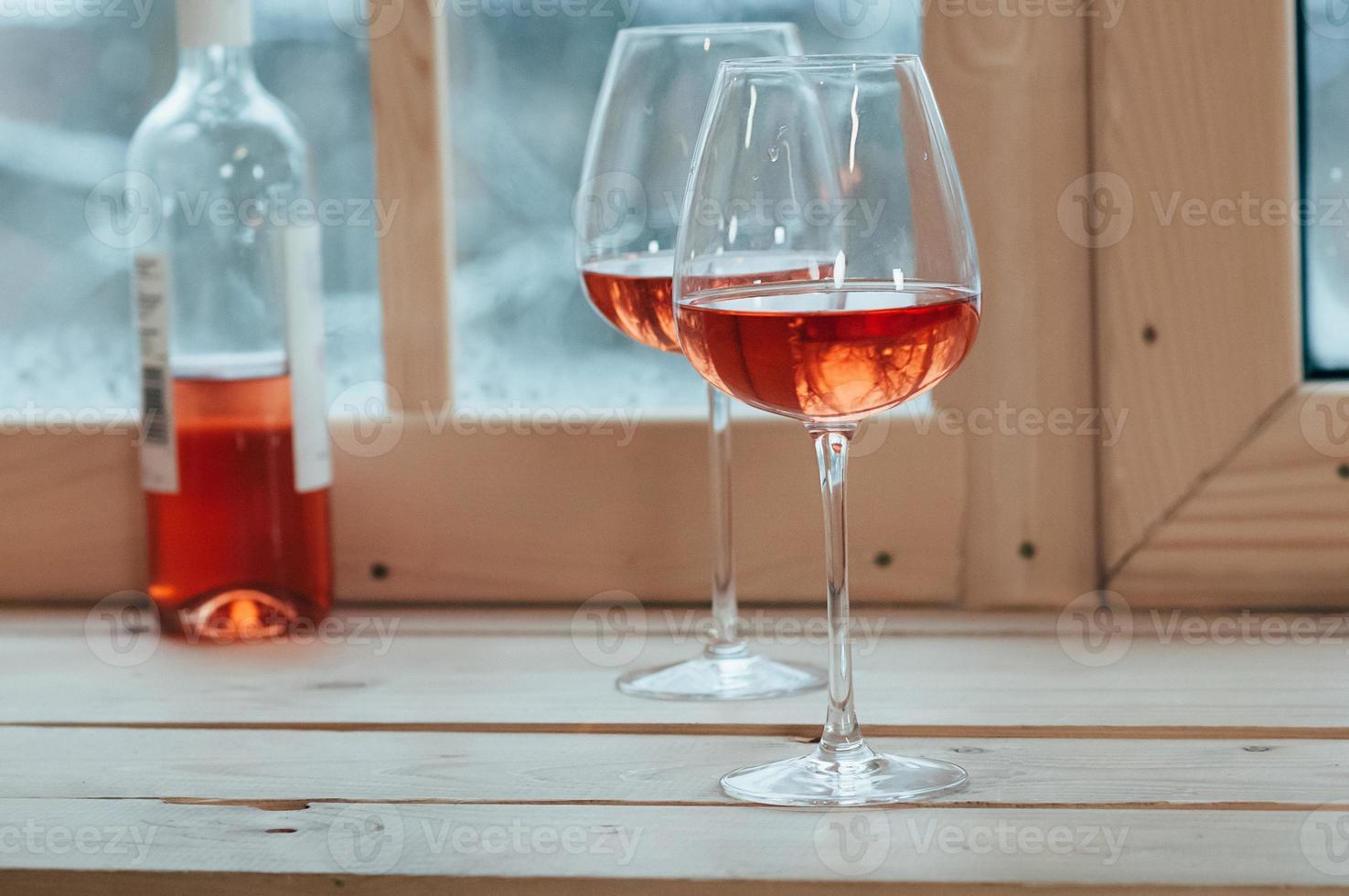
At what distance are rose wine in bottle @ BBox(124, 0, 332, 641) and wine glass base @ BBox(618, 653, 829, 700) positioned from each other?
29cm

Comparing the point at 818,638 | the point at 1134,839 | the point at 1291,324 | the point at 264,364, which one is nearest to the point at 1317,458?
the point at 1291,324

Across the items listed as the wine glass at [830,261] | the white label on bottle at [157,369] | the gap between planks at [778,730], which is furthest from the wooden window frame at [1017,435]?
the wine glass at [830,261]

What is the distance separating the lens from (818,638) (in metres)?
1.10

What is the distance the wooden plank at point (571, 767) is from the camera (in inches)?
30.3

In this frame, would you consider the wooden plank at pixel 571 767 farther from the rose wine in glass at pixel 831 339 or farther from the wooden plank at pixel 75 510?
the wooden plank at pixel 75 510

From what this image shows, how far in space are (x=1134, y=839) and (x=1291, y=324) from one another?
519 millimetres

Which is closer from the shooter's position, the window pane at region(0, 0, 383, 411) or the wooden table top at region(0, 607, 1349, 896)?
the wooden table top at region(0, 607, 1349, 896)

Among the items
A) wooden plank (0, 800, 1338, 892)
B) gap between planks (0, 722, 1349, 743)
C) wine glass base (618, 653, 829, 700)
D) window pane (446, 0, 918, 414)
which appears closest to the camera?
wooden plank (0, 800, 1338, 892)

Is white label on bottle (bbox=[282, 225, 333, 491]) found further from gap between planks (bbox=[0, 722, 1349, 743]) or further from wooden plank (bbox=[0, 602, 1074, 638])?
gap between planks (bbox=[0, 722, 1349, 743])

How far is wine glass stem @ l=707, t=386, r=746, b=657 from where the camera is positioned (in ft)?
3.38

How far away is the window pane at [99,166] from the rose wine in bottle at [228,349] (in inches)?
3.3

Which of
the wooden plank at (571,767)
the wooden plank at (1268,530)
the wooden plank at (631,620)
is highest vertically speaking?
the wooden plank at (1268,530)

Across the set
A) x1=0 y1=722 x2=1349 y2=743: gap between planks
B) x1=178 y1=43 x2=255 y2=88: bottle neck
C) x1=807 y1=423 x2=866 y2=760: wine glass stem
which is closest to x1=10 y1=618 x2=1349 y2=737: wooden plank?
x1=0 y1=722 x2=1349 y2=743: gap between planks

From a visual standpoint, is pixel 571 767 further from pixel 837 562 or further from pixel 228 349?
pixel 228 349
